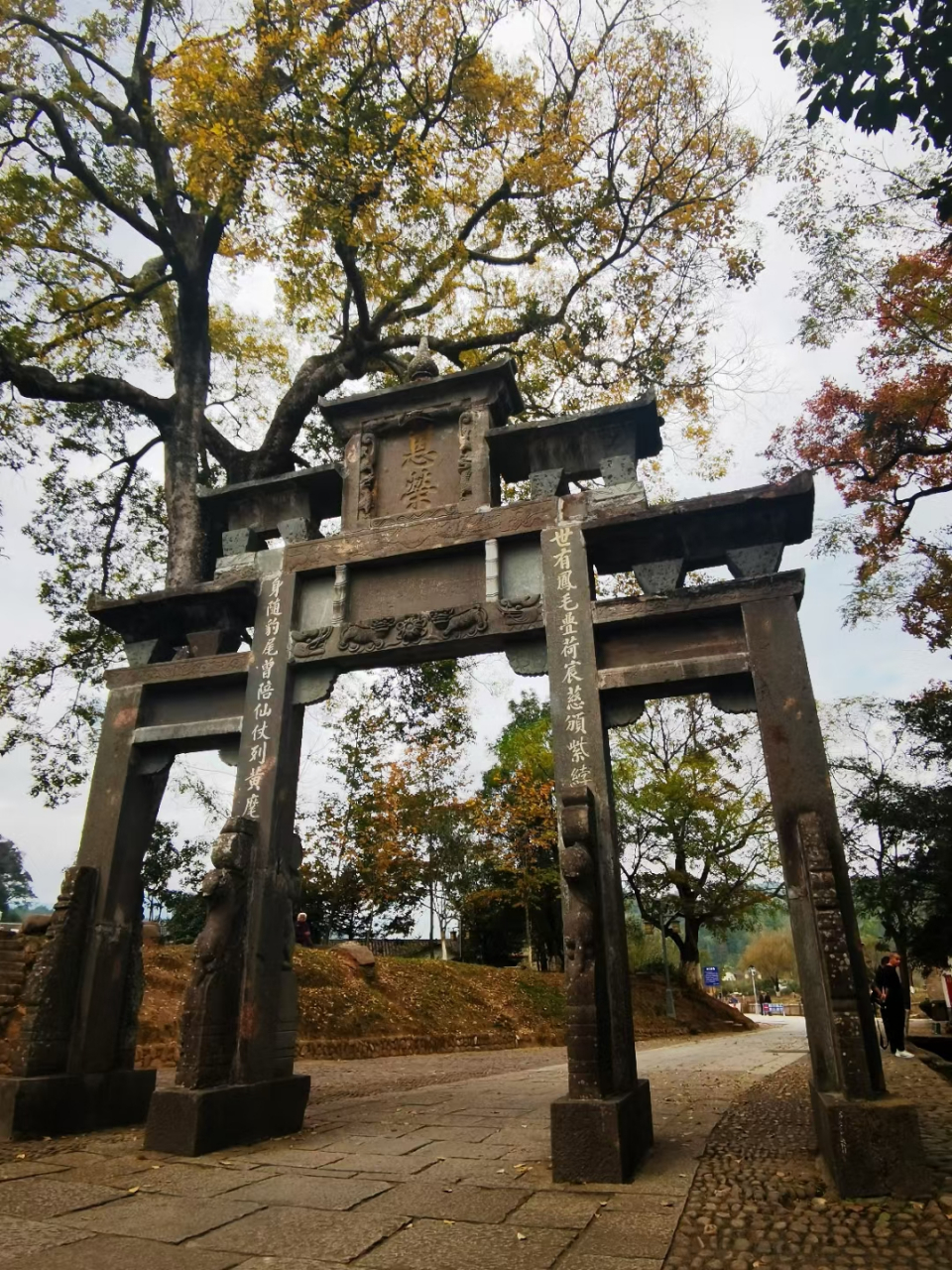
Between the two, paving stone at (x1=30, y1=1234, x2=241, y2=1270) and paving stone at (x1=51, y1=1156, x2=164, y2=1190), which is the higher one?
paving stone at (x1=51, y1=1156, x2=164, y2=1190)

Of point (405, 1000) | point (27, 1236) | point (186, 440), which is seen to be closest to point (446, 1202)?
point (27, 1236)

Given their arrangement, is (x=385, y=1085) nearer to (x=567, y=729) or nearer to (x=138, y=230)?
(x=567, y=729)

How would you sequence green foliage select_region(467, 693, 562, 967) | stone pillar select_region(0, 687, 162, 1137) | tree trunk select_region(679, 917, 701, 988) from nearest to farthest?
1. stone pillar select_region(0, 687, 162, 1137)
2. green foliage select_region(467, 693, 562, 967)
3. tree trunk select_region(679, 917, 701, 988)

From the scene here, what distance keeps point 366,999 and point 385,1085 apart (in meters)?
5.38

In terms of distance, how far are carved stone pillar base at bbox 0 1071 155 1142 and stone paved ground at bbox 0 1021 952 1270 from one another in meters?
0.21

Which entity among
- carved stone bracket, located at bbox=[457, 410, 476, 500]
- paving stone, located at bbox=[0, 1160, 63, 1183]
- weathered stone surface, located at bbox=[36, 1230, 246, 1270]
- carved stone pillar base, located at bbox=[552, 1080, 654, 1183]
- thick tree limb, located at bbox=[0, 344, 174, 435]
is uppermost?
thick tree limb, located at bbox=[0, 344, 174, 435]

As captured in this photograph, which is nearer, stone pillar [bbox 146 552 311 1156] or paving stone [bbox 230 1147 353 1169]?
paving stone [bbox 230 1147 353 1169]

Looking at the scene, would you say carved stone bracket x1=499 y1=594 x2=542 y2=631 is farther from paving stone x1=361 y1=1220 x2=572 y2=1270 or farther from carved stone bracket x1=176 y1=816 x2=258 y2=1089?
paving stone x1=361 y1=1220 x2=572 y2=1270

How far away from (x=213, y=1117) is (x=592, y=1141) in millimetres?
2398

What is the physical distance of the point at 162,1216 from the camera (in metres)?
3.76

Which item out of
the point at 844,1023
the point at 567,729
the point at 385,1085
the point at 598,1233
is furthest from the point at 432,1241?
the point at 385,1085

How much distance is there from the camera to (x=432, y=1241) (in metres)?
3.34

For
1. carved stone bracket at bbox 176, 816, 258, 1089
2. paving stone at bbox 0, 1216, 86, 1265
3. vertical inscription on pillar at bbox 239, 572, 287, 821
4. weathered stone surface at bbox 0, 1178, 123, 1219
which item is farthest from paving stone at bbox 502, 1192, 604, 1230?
vertical inscription on pillar at bbox 239, 572, 287, 821

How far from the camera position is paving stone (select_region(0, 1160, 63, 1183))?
4.54 meters
